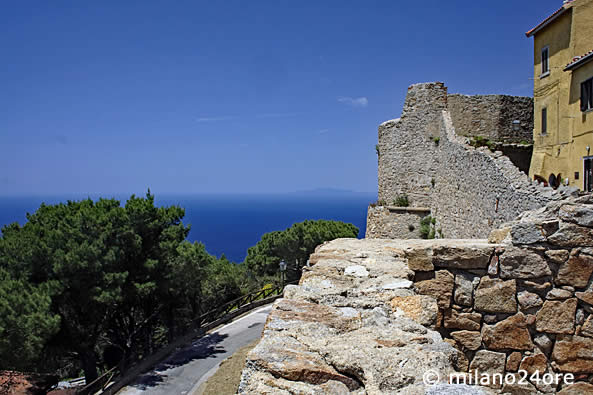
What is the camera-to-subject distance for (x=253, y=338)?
16.3 metres

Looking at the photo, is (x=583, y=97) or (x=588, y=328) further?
(x=583, y=97)

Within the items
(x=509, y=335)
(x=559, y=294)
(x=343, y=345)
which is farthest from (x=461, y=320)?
(x=343, y=345)

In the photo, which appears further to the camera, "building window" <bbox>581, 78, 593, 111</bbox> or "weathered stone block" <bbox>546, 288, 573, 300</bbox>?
"building window" <bbox>581, 78, 593, 111</bbox>

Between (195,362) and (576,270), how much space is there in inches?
545

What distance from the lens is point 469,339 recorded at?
3754mm

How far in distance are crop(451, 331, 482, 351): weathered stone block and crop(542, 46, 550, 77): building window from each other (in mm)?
13363

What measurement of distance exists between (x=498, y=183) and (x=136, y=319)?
16.4 meters

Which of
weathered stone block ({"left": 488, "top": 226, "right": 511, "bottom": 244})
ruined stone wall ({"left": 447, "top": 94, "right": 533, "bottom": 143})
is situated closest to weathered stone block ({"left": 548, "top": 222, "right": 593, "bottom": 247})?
weathered stone block ({"left": 488, "top": 226, "right": 511, "bottom": 244})

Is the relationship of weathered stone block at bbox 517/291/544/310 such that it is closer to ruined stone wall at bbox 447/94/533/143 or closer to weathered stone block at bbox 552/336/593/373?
weathered stone block at bbox 552/336/593/373

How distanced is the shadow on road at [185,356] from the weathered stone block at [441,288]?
12.1 m

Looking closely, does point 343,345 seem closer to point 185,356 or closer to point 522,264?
point 522,264

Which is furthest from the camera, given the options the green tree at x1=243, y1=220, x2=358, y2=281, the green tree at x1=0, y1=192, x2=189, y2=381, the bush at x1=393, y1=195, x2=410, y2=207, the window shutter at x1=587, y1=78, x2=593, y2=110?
the green tree at x1=243, y1=220, x2=358, y2=281

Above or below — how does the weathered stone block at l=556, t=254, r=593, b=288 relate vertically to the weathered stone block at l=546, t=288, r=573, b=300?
above

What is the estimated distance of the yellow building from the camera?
11.8m
